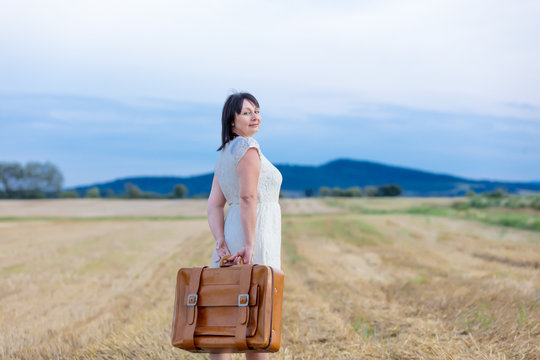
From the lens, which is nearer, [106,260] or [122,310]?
[122,310]

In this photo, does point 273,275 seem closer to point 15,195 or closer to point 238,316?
point 238,316

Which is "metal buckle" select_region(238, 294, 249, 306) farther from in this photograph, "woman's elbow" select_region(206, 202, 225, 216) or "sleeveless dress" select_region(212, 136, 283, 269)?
"woman's elbow" select_region(206, 202, 225, 216)

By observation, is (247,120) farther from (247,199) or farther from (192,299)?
(192,299)

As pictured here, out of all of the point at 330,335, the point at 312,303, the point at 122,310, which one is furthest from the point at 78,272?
the point at 330,335

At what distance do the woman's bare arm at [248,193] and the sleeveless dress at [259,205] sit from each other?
0.07 metres

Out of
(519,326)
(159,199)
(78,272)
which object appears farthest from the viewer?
(159,199)

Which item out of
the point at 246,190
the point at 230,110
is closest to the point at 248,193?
the point at 246,190

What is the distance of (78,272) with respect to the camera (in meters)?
10.6

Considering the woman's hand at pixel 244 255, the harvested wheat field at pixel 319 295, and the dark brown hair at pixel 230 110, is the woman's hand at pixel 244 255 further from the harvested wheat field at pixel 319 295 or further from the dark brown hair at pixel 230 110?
the harvested wheat field at pixel 319 295

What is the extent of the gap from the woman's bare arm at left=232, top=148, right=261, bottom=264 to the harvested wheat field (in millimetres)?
1364

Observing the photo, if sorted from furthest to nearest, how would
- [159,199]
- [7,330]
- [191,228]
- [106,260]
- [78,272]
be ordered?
[159,199], [191,228], [106,260], [78,272], [7,330]

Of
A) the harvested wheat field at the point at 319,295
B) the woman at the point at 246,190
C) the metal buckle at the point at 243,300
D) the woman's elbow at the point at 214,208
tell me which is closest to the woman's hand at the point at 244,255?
the woman at the point at 246,190

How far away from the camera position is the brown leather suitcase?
10.4 ft

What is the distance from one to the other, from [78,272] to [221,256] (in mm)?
7909
